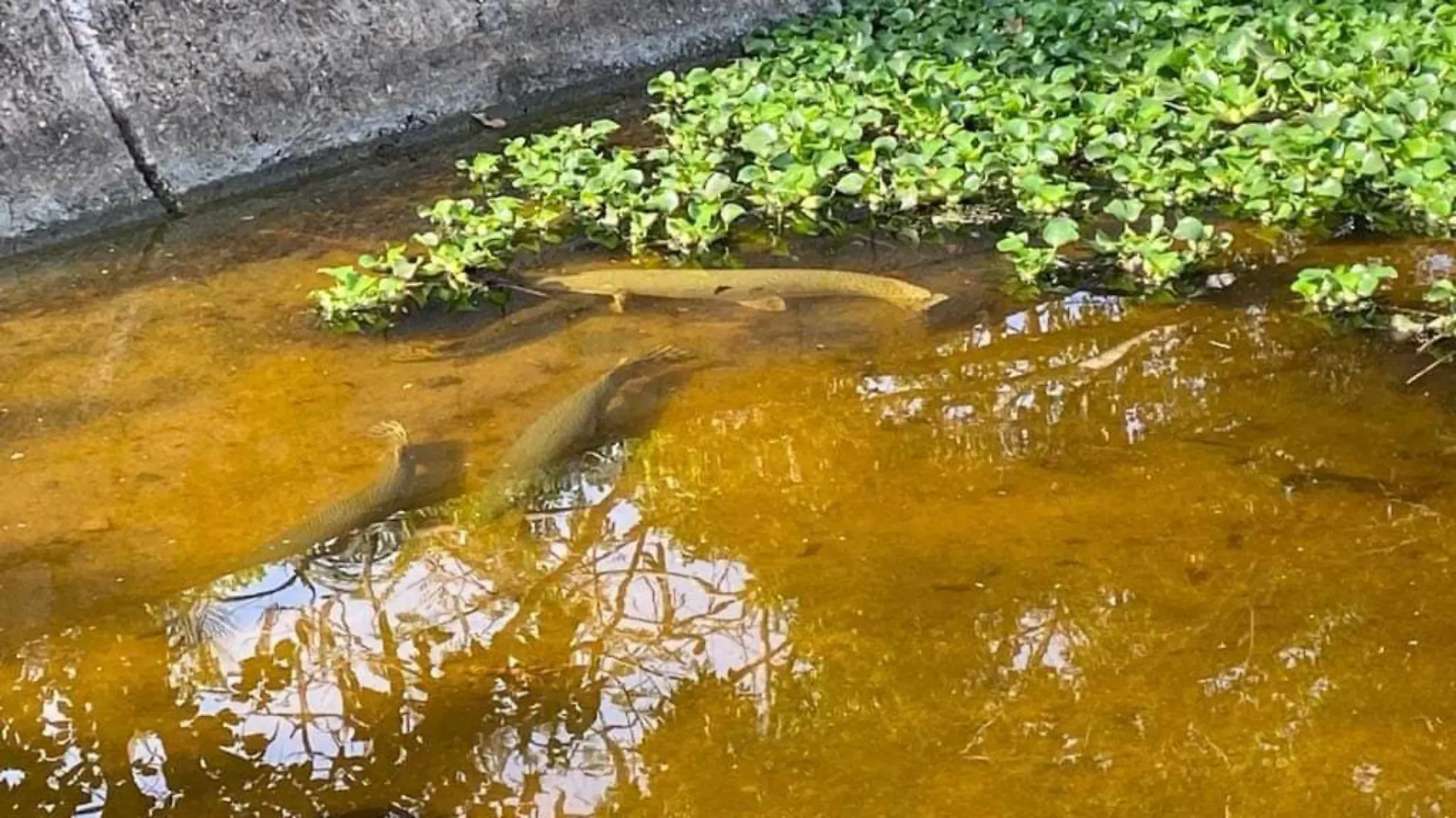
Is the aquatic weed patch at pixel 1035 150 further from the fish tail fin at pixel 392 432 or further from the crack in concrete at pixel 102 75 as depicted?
the crack in concrete at pixel 102 75

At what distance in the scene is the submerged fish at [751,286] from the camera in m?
4.82

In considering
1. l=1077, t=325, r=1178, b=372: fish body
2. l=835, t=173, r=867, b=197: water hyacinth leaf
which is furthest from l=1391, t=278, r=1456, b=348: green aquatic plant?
l=835, t=173, r=867, b=197: water hyacinth leaf

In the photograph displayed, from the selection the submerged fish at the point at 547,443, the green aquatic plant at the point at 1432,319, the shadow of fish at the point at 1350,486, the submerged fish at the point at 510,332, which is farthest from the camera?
the submerged fish at the point at 510,332

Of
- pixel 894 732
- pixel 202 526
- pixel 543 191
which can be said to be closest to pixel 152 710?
pixel 202 526

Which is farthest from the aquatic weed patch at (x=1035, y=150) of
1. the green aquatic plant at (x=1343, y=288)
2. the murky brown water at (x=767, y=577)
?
the green aquatic plant at (x=1343, y=288)

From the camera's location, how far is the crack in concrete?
18.9ft

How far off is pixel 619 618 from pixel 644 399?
1052 millimetres

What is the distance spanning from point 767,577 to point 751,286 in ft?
5.36

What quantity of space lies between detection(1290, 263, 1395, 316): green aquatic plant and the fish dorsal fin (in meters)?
1.58

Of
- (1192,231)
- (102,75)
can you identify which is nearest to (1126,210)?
(1192,231)

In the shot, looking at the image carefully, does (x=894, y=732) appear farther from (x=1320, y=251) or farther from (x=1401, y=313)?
(x=1320, y=251)

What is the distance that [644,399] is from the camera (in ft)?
14.1

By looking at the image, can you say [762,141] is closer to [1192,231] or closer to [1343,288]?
[1192,231]

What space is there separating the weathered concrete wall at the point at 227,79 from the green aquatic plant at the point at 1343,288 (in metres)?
3.88
